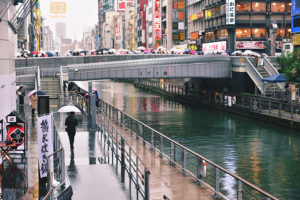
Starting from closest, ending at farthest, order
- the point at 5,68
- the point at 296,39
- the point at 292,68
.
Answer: the point at 5,68 < the point at 292,68 < the point at 296,39

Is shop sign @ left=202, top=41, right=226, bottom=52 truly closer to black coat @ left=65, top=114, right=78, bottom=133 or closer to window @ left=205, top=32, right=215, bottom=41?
window @ left=205, top=32, right=215, bottom=41

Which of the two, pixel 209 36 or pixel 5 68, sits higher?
pixel 209 36

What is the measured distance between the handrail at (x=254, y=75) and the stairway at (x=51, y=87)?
20920 millimetres

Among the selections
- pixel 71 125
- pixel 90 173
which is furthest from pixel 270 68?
pixel 90 173

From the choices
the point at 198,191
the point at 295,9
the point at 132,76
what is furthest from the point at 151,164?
the point at 295,9

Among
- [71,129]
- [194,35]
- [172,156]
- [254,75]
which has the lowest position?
[172,156]

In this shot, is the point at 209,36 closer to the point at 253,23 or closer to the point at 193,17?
the point at 193,17

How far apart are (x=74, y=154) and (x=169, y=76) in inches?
1477

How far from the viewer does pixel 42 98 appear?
17.4m

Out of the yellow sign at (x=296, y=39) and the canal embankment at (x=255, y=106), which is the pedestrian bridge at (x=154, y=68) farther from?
the yellow sign at (x=296, y=39)

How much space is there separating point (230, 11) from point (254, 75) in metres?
38.9

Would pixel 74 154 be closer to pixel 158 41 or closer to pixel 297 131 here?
pixel 297 131

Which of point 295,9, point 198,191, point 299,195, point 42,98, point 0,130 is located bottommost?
point 299,195

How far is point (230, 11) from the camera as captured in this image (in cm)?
9375
